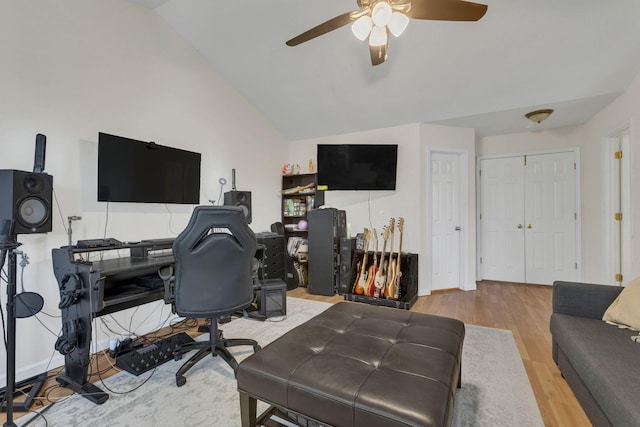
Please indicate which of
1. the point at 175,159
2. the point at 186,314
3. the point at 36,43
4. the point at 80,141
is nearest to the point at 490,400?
the point at 186,314

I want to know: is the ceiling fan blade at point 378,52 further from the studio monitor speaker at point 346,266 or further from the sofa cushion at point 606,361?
the studio monitor speaker at point 346,266

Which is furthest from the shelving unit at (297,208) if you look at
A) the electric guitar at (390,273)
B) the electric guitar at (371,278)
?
the electric guitar at (390,273)

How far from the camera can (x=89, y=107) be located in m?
2.44

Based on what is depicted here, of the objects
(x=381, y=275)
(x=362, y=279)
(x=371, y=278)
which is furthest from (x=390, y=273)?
(x=362, y=279)

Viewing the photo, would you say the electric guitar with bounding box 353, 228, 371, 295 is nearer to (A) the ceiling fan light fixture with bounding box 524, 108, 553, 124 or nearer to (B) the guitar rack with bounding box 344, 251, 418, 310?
(B) the guitar rack with bounding box 344, 251, 418, 310

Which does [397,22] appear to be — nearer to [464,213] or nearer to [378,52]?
[378,52]

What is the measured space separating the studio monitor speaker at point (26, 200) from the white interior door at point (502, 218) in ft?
17.4

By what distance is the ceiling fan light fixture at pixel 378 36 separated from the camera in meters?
1.90

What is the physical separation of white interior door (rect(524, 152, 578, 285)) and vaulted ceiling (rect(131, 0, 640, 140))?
63 cm

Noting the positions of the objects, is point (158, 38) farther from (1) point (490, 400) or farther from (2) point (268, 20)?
(1) point (490, 400)

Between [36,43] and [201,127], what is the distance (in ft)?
4.85

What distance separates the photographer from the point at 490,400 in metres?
1.75

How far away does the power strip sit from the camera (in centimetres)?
210

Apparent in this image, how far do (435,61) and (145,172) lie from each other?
10.3ft
